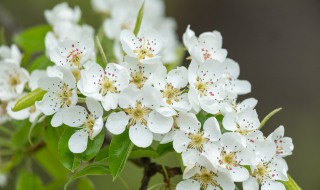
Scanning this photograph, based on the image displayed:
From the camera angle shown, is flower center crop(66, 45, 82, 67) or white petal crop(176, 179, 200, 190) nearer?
white petal crop(176, 179, 200, 190)

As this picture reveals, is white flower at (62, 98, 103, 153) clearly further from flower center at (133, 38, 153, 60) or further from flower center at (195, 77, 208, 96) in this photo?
flower center at (195, 77, 208, 96)

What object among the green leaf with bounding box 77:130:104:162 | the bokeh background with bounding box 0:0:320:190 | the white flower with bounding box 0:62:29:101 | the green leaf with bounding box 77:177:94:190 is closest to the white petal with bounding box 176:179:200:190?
the green leaf with bounding box 77:130:104:162

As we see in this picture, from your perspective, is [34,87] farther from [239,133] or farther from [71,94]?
[239,133]

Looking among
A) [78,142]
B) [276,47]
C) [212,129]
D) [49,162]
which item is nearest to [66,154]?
[78,142]

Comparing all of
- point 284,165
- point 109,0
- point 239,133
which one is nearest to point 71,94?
point 239,133

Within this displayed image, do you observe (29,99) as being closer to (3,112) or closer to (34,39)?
(3,112)

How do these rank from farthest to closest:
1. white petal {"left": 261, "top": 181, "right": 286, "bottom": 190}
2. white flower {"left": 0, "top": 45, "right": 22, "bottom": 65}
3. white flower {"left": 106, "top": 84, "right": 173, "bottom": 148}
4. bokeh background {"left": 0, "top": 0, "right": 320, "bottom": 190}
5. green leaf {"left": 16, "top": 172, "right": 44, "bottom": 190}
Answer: bokeh background {"left": 0, "top": 0, "right": 320, "bottom": 190}
green leaf {"left": 16, "top": 172, "right": 44, "bottom": 190}
white flower {"left": 0, "top": 45, "right": 22, "bottom": 65}
white petal {"left": 261, "top": 181, "right": 286, "bottom": 190}
white flower {"left": 106, "top": 84, "right": 173, "bottom": 148}

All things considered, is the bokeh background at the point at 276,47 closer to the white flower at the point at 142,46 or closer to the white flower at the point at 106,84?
the white flower at the point at 142,46

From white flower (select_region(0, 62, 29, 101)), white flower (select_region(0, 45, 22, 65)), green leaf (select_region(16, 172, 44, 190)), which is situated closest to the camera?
white flower (select_region(0, 62, 29, 101))
